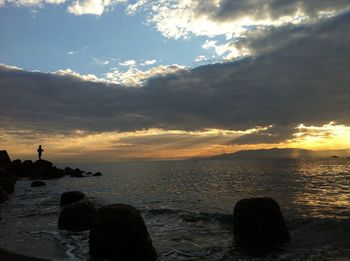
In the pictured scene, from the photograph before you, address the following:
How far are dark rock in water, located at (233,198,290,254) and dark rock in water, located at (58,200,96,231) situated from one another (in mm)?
6405

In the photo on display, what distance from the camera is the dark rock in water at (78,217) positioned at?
655 inches

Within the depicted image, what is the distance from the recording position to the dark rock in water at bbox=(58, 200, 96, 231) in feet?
54.5

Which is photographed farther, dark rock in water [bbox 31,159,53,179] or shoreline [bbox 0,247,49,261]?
dark rock in water [bbox 31,159,53,179]

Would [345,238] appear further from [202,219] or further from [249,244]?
[202,219]

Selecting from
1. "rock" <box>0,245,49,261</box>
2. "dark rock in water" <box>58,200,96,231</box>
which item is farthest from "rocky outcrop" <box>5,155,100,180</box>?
"rock" <box>0,245,49,261</box>

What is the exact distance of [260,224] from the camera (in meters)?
14.8

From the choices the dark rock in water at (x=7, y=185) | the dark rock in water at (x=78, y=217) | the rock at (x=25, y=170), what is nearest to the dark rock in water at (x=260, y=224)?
the dark rock in water at (x=78, y=217)

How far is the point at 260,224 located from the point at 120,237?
588 centimetres

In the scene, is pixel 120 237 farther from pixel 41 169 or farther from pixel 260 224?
pixel 41 169

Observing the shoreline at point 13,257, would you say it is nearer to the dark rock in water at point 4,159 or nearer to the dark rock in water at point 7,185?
the dark rock in water at point 7,185

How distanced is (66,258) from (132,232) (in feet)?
7.31

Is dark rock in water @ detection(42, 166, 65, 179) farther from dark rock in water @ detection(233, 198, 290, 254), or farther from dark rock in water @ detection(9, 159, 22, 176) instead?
dark rock in water @ detection(233, 198, 290, 254)

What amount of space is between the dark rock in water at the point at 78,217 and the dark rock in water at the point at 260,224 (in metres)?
6.40

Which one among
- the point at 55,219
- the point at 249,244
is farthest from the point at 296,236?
the point at 55,219
